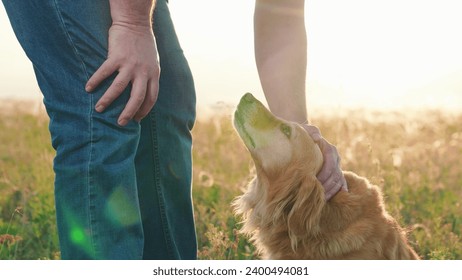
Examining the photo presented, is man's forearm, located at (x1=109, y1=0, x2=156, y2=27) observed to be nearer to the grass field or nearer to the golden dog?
the golden dog

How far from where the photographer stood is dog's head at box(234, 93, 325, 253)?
3.46 m

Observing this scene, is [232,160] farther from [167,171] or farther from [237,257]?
[167,171]

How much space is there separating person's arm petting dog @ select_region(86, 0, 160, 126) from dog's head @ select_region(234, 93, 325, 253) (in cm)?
124

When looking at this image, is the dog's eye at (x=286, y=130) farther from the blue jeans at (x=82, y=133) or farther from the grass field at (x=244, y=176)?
the blue jeans at (x=82, y=133)

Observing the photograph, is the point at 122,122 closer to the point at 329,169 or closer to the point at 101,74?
the point at 101,74

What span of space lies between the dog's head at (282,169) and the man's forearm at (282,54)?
0.10 meters

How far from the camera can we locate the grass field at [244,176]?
4.30 m

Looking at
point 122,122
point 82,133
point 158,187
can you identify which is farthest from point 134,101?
point 158,187

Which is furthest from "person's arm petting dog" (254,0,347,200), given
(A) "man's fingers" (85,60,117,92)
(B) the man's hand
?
(A) "man's fingers" (85,60,117,92)

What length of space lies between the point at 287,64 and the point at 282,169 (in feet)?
1.74

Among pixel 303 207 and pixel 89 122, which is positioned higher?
pixel 89 122

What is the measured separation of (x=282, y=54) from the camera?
3.60 metres

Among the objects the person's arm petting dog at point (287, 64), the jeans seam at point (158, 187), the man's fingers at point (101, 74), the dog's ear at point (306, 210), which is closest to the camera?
the man's fingers at point (101, 74)

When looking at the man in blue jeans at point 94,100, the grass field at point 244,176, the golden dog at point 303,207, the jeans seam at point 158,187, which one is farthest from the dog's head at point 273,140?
the man in blue jeans at point 94,100
